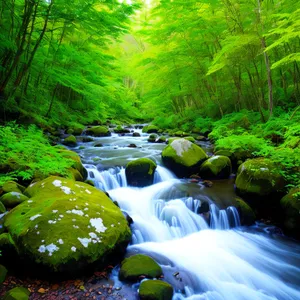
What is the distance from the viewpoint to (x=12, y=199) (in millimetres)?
4234

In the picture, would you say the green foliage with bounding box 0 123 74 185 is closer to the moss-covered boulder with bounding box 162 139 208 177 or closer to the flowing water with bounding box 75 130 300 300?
the flowing water with bounding box 75 130 300 300

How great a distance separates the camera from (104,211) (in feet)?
13.1

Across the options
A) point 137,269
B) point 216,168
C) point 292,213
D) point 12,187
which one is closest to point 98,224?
point 137,269

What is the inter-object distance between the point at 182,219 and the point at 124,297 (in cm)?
258

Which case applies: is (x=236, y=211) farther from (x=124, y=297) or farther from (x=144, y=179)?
(x=124, y=297)

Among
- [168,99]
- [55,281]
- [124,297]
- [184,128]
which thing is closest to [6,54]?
[55,281]

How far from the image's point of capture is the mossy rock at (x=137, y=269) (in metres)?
3.36

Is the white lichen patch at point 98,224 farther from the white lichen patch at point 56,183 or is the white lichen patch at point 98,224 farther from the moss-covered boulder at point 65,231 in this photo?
the white lichen patch at point 56,183

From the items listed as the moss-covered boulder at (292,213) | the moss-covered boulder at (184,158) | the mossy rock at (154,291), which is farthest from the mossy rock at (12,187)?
the moss-covered boulder at (292,213)

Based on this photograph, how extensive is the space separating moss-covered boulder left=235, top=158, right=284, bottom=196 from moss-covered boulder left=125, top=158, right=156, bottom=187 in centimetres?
257

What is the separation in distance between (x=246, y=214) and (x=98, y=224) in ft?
11.8

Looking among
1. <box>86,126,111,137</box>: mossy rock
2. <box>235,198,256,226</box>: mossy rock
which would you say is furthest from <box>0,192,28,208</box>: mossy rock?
<box>86,126,111,137</box>: mossy rock

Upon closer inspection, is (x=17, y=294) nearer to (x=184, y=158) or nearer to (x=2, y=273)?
(x=2, y=273)

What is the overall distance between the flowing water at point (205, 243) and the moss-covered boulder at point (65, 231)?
789 mm
